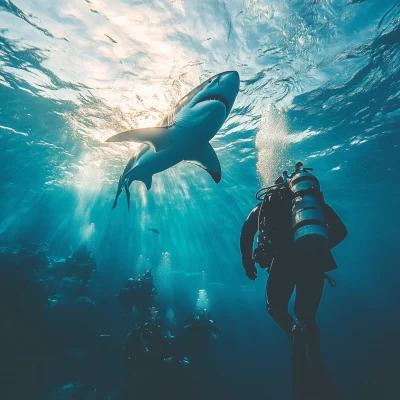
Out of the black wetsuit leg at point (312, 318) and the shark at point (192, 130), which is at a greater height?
the shark at point (192, 130)

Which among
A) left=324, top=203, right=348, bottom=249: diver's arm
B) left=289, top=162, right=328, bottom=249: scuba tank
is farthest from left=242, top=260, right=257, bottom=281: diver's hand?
left=289, top=162, right=328, bottom=249: scuba tank

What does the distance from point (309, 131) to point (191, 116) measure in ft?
44.5

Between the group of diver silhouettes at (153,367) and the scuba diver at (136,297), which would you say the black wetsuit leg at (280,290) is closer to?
the group of diver silhouettes at (153,367)

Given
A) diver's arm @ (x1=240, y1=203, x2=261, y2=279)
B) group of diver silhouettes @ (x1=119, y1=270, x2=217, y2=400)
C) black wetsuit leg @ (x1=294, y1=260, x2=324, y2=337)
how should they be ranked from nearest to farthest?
black wetsuit leg @ (x1=294, y1=260, x2=324, y2=337) → diver's arm @ (x1=240, y1=203, x2=261, y2=279) → group of diver silhouettes @ (x1=119, y1=270, x2=217, y2=400)

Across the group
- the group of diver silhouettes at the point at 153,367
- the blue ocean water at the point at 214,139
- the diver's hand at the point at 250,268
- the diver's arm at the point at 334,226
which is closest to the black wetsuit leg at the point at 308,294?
the diver's arm at the point at 334,226

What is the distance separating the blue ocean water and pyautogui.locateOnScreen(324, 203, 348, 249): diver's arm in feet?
25.4

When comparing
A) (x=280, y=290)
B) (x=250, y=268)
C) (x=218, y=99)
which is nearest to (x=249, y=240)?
(x=250, y=268)

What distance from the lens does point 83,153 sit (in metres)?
19.8

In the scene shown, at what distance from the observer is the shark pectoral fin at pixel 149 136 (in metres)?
4.66

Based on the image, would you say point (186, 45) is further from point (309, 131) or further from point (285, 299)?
point (309, 131)

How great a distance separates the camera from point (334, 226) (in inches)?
127

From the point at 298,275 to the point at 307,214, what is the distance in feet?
2.65

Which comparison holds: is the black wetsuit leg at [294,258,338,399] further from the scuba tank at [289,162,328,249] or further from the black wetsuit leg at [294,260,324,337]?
the scuba tank at [289,162,328,249]

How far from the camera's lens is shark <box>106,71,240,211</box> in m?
3.79
